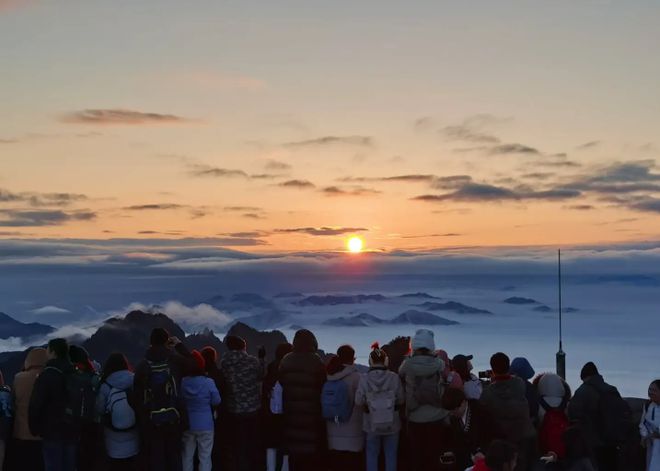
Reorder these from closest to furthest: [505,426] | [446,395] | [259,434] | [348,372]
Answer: [446,395] → [505,426] → [348,372] → [259,434]

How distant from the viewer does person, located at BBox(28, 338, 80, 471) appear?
11.0m

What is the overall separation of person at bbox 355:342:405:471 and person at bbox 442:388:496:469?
3.98 ft

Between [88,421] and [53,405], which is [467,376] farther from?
[53,405]

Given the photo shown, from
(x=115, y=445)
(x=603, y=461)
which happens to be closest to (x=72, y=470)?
(x=115, y=445)

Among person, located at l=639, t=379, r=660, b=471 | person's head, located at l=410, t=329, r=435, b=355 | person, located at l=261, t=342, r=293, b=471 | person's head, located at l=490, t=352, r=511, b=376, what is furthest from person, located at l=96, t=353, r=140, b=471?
person, located at l=639, t=379, r=660, b=471

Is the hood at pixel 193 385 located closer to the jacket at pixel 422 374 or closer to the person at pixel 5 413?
the person at pixel 5 413

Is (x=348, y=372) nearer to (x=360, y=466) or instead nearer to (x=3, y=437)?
(x=360, y=466)

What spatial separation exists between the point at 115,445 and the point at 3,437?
4.35 ft

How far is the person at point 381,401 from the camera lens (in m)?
11.5

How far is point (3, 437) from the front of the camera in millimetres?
11414

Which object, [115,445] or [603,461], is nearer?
[115,445]

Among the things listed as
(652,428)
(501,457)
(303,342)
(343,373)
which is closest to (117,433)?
(303,342)

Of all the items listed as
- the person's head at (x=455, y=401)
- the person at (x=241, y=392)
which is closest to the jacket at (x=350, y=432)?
the person at (x=241, y=392)

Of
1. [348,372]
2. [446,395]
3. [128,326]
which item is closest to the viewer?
[446,395]
